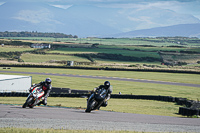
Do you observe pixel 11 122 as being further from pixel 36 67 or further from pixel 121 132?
pixel 36 67

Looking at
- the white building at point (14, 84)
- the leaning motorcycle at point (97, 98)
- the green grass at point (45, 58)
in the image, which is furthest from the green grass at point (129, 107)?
the green grass at point (45, 58)

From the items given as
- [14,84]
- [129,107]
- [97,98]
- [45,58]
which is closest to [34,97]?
[97,98]

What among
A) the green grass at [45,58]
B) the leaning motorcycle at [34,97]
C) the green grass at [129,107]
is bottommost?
the green grass at [129,107]

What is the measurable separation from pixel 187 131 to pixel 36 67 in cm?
7692

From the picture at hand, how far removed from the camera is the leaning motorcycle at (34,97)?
753 inches

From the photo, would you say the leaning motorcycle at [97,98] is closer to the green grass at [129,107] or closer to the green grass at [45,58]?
the green grass at [129,107]

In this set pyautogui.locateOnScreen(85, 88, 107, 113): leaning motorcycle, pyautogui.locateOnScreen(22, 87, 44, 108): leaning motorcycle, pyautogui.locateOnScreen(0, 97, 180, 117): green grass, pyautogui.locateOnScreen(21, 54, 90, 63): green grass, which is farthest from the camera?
pyautogui.locateOnScreen(21, 54, 90, 63): green grass

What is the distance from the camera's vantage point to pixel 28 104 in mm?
19281

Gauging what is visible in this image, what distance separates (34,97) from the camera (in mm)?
19078

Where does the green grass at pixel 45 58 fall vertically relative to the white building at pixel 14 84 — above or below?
above

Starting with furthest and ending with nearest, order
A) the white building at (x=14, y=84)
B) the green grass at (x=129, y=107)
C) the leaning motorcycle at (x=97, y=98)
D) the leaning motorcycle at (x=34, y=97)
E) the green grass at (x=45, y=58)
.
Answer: the green grass at (x=45, y=58) < the white building at (x=14, y=84) < the green grass at (x=129, y=107) < the leaning motorcycle at (x=34, y=97) < the leaning motorcycle at (x=97, y=98)

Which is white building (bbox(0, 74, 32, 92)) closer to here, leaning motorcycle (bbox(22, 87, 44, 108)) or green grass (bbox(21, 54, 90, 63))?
leaning motorcycle (bbox(22, 87, 44, 108))

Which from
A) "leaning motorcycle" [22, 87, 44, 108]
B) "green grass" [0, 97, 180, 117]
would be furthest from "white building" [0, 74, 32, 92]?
"leaning motorcycle" [22, 87, 44, 108]

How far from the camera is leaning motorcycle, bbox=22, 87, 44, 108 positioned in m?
19.1
